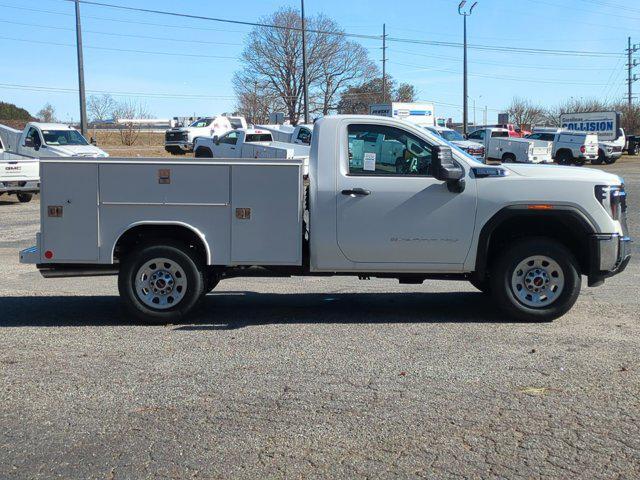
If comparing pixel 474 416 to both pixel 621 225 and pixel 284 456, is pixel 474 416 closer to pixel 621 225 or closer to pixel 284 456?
pixel 284 456

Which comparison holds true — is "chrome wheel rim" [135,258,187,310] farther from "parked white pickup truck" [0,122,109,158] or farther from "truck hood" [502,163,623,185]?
"parked white pickup truck" [0,122,109,158]

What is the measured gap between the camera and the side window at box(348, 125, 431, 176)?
295 inches

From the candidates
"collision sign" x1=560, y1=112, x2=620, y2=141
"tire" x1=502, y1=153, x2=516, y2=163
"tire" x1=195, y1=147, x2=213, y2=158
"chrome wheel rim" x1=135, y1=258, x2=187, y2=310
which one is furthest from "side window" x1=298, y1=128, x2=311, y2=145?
"chrome wheel rim" x1=135, y1=258, x2=187, y2=310

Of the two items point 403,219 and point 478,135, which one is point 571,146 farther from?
point 403,219

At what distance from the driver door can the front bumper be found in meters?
1.23

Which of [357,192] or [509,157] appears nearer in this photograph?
[357,192]

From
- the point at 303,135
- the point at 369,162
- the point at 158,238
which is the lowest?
the point at 158,238

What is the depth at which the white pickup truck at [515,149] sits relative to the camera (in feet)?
119

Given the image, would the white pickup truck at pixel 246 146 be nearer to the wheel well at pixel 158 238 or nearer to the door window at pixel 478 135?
the door window at pixel 478 135

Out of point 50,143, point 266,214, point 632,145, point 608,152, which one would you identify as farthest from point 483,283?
point 632,145

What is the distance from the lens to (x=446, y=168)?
23.7ft

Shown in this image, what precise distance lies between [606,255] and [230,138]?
24.1m

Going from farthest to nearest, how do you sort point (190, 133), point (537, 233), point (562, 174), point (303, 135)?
point (190, 133) < point (303, 135) < point (537, 233) < point (562, 174)

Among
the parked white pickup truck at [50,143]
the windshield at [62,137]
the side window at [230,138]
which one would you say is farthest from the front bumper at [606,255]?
the side window at [230,138]
